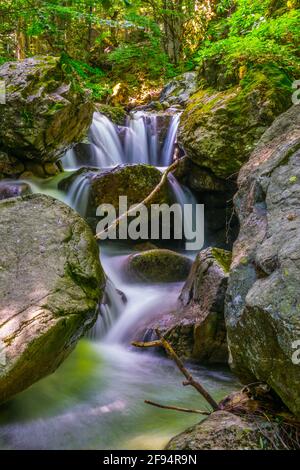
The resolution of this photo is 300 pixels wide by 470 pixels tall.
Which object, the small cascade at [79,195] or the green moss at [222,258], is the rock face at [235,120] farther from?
the green moss at [222,258]

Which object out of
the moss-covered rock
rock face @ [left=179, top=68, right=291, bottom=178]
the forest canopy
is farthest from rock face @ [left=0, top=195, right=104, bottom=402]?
the moss-covered rock

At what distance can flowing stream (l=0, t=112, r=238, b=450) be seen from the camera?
2.88 m

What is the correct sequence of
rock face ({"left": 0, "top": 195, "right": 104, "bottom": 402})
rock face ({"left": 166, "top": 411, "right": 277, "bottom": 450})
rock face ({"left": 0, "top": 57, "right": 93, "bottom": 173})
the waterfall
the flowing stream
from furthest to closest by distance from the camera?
the waterfall → rock face ({"left": 0, "top": 57, "right": 93, "bottom": 173}) → the flowing stream → rock face ({"left": 0, "top": 195, "right": 104, "bottom": 402}) → rock face ({"left": 166, "top": 411, "right": 277, "bottom": 450})

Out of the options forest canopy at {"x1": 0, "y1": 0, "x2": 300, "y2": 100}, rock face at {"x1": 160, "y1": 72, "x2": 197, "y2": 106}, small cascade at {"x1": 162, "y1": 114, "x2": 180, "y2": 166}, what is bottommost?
small cascade at {"x1": 162, "y1": 114, "x2": 180, "y2": 166}

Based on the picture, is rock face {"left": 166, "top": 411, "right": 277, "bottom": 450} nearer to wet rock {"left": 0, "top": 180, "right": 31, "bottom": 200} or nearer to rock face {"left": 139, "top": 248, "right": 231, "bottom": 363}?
rock face {"left": 139, "top": 248, "right": 231, "bottom": 363}

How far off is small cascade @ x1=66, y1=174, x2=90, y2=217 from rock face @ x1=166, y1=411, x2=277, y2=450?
5497 mm

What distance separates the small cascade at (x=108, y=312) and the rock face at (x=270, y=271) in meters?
2.58

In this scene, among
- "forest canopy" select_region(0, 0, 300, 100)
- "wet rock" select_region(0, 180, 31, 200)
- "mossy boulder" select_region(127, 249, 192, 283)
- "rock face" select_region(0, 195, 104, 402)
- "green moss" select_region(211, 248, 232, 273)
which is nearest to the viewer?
"rock face" select_region(0, 195, 104, 402)

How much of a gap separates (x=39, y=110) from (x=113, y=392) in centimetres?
524

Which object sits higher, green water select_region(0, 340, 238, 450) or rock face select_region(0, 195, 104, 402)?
rock face select_region(0, 195, 104, 402)

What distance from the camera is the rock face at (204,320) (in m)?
4.13

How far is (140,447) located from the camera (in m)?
2.72

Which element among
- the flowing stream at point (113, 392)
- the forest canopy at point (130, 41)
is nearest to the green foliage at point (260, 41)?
the forest canopy at point (130, 41)

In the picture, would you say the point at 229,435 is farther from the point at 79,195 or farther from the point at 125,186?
the point at 79,195
